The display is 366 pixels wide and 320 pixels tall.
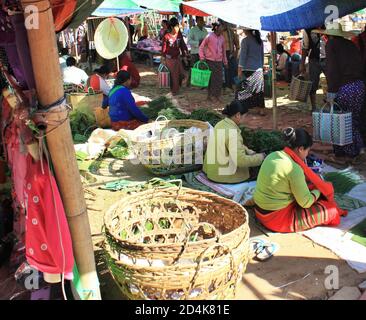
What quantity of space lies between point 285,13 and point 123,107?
259cm

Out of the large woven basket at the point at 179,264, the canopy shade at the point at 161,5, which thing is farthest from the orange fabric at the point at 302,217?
the canopy shade at the point at 161,5

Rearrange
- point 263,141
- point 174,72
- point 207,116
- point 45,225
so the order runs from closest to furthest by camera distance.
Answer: point 45,225 → point 263,141 → point 207,116 → point 174,72

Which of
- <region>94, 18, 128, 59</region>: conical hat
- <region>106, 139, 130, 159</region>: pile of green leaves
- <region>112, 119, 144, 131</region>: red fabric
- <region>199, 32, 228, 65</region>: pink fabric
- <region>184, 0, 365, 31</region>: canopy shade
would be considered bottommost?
<region>106, 139, 130, 159</region>: pile of green leaves

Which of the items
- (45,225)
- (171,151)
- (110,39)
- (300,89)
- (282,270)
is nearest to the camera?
(45,225)

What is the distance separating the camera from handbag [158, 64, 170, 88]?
1120 centimetres

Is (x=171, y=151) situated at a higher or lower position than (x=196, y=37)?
lower

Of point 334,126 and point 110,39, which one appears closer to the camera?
point 334,126

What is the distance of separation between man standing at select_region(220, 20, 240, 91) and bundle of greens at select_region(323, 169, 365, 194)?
6269 mm

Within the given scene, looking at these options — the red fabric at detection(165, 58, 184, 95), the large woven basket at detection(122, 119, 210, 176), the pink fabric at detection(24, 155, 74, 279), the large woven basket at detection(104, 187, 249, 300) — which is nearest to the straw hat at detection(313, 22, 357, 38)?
the large woven basket at detection(122, 119, 210, 176)

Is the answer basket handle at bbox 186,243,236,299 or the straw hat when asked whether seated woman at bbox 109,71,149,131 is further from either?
basket handle at bbox 186,243,236,299

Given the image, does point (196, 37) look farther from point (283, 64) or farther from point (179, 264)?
point (179, 264)

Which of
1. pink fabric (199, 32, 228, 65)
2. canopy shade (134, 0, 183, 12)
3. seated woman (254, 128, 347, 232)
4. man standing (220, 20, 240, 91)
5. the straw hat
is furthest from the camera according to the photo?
canopy shade (134, 0, 183, 12)

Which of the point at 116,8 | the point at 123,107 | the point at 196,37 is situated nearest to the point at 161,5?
the point at 196,37

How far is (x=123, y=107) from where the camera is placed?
6656mm
